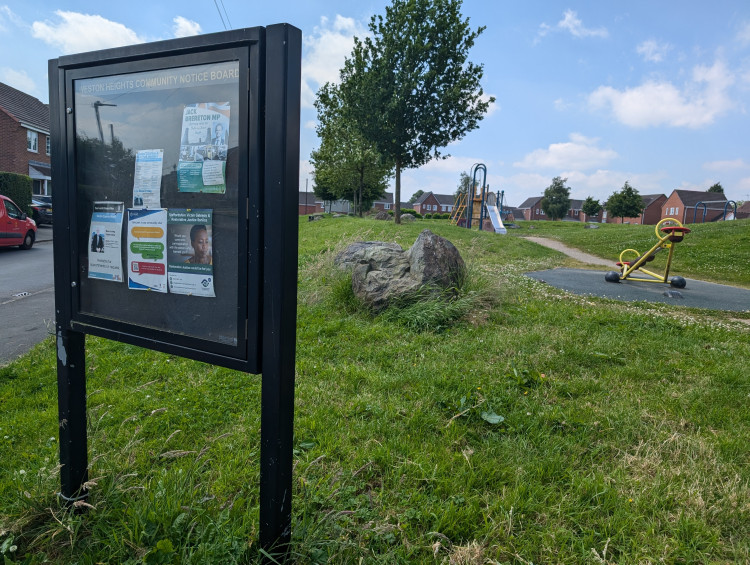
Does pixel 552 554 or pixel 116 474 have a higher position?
pixel 116 474

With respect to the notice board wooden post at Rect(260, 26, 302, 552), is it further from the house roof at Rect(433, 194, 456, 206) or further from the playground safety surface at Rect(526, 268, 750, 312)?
the house roof at Rect(433, 194, 456, 206)

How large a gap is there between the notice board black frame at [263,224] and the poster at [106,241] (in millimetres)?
84

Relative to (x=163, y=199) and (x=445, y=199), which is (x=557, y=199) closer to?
(x=445, y=199)

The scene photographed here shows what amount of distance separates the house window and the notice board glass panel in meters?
41.4

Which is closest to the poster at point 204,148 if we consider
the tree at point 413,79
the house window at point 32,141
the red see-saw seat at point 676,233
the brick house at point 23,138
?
the red see-saw seat at point 676,233

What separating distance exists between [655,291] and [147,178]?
9.75 metres

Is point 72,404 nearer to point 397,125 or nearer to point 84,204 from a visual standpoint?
point 84,204

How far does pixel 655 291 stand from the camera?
9172 millimetres

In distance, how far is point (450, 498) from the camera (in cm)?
235

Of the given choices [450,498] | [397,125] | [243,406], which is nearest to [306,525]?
[450,498]

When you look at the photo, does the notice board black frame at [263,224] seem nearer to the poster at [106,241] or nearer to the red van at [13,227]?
the poster at [106,241]

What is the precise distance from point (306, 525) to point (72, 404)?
1191mm

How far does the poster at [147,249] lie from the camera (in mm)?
1821

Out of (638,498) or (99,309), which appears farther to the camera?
(638,498)
